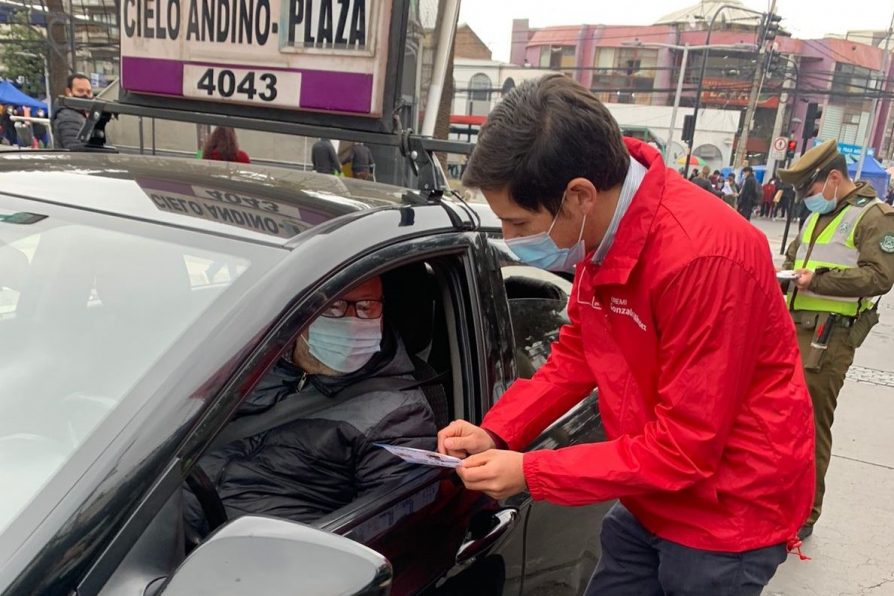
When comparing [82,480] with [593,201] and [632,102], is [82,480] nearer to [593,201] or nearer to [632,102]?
[593,201]

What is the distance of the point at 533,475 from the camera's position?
4.73 feet

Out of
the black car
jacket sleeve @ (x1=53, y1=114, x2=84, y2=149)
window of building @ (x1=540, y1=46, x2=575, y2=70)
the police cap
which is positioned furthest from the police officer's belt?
window of building @ (x1=540, y1=46, x2=575, y2=70)

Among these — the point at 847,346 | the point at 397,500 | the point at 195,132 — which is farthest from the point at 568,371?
the point at 195,132

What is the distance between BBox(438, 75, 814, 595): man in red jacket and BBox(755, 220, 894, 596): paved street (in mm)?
2182

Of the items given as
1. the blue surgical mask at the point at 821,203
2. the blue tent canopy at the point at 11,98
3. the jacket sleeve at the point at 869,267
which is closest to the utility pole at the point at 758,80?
the blue tent canopy at the point at 11,98

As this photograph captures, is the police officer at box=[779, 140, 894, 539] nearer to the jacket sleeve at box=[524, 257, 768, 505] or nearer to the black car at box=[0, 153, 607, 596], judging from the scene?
the black car at box=[0, 153, 607, 596]

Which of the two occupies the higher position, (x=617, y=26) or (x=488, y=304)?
(x=617, y=26)

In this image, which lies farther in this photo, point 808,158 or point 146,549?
point 808,158

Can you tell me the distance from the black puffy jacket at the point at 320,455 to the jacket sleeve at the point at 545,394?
0.70 ft

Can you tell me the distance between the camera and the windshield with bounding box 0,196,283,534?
1163 millimetres

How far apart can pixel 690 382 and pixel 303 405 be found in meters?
1.00

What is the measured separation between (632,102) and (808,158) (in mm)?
55877

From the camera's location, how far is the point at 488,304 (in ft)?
6.21

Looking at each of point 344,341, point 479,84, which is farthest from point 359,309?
point 479,84
